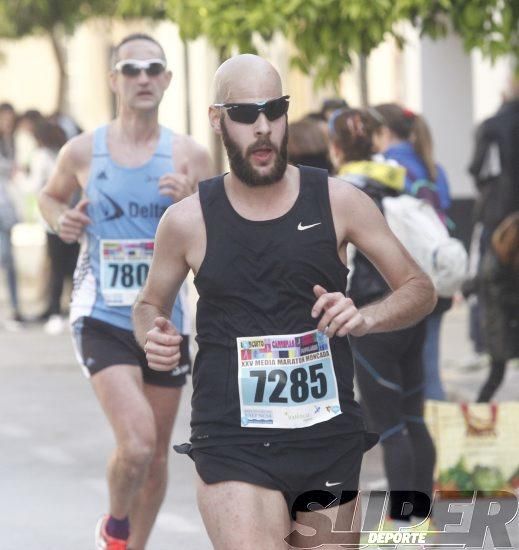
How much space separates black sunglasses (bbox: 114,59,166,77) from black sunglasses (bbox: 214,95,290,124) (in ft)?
7.41

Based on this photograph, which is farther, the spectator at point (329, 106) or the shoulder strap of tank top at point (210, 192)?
the spectator at point (329, 106)

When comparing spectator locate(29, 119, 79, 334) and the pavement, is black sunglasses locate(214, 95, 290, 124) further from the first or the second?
spectator locate(29, 119, 79, 334)

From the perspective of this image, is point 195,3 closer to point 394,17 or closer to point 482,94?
point 394,17

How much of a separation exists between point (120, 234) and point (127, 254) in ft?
0.27

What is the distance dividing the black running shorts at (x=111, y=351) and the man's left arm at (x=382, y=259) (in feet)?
6.04

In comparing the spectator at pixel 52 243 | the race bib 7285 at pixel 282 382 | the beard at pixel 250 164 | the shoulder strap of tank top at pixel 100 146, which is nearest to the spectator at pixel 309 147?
the shoulder strap of tank top at pixel 100 146

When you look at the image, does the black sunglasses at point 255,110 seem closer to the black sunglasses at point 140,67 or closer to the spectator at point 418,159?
the black sunglasses at point 140,67

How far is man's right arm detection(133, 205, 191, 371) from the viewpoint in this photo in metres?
4.44

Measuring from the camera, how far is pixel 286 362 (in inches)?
176

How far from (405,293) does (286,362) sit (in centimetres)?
39

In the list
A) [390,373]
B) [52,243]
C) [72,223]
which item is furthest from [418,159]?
[52,243]

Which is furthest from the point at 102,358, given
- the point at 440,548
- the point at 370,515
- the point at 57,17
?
the point at 57,17

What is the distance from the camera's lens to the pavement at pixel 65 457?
7422mm

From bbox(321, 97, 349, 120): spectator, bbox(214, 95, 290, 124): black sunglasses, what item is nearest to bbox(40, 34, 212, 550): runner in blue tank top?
bbox(214, 95, 290, 124): black sunglasses
